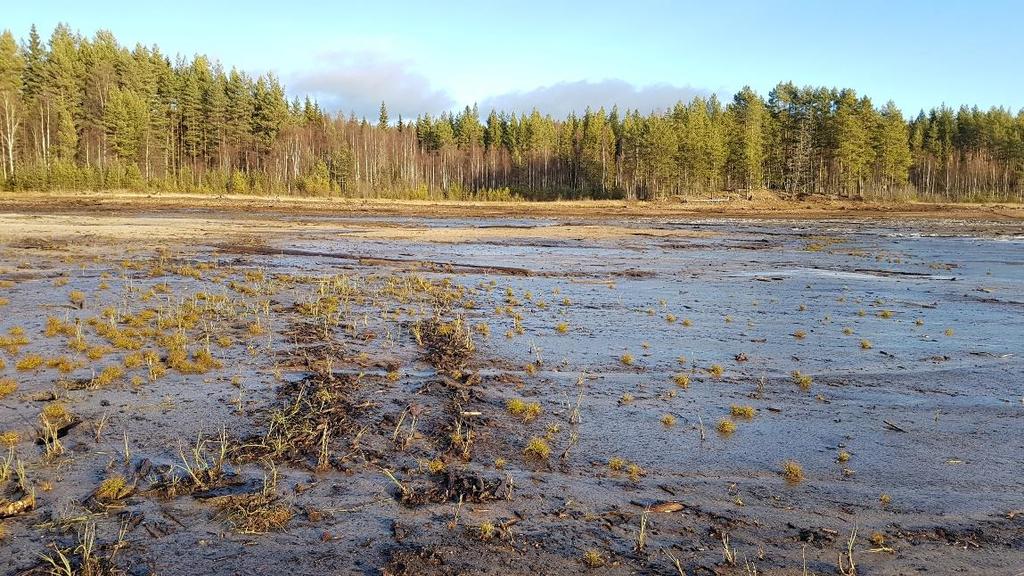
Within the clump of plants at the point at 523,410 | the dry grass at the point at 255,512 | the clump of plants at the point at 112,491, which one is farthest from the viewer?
the clump of plants at the point at 523,410

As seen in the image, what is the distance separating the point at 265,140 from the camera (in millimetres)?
86812

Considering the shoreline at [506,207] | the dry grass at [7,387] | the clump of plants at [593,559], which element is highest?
the shoreline at [506,207]

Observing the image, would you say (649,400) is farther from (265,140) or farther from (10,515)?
(265,140)

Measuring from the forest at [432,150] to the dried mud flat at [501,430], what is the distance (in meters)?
59.6

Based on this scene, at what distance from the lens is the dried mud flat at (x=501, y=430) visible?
16.0ft

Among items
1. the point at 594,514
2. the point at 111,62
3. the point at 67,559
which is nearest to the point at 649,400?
the point at 594,514

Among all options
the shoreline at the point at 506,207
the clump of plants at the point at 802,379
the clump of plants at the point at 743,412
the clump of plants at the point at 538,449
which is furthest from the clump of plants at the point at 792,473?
the shoreline at the point at 506,207

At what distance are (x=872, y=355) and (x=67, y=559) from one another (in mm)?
11482

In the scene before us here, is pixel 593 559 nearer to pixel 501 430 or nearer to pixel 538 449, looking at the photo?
pixel 538 449

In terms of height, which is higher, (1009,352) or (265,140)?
(265,140)

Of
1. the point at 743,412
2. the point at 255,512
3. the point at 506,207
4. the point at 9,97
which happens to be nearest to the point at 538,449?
the point at 255,512

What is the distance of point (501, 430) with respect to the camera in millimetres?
7340

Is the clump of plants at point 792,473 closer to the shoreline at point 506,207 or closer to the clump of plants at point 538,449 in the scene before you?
the clump of plants at point 538,449

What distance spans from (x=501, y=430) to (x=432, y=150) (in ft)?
351
